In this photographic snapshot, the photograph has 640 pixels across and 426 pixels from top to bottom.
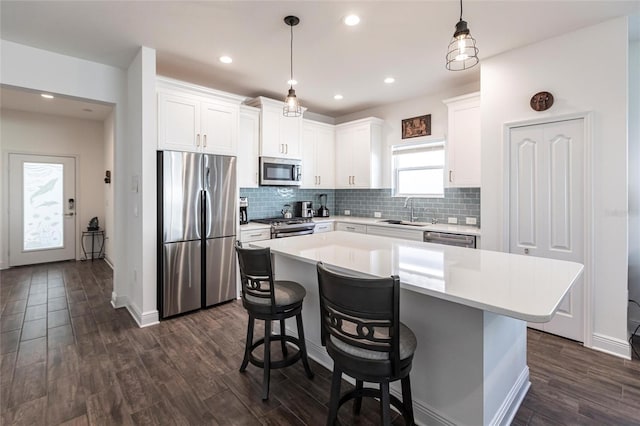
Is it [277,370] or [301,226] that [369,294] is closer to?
[277,370]

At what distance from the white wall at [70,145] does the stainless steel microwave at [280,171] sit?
3.59 metres

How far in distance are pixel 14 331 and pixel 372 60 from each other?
4.58 metres

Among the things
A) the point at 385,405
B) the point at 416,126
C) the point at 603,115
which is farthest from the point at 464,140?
the point at 385,405

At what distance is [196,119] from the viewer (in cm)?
356

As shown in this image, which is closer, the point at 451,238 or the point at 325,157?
the point at 451,238

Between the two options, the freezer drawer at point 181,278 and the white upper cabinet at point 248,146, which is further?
the white upper cabinet at point 248,146

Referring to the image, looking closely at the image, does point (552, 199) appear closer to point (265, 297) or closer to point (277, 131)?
point (265, 297)

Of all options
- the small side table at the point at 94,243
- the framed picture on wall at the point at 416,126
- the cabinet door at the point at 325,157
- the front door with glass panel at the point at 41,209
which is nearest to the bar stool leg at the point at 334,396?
the framed picture on wall at the point at 416,126

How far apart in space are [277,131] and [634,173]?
411 centimetres

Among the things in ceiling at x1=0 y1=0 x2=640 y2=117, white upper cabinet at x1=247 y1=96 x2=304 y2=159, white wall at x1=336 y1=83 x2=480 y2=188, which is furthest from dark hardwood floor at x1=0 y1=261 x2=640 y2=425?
white wall at x1=336 y1=83 x2=480 y2=188

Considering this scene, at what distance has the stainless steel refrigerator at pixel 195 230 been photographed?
130 inches

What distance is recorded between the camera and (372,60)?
11.1 feet

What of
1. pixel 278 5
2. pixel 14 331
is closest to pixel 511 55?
pixel 278 5

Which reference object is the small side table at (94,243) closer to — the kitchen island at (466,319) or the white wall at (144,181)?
the white wall at (144,181)
